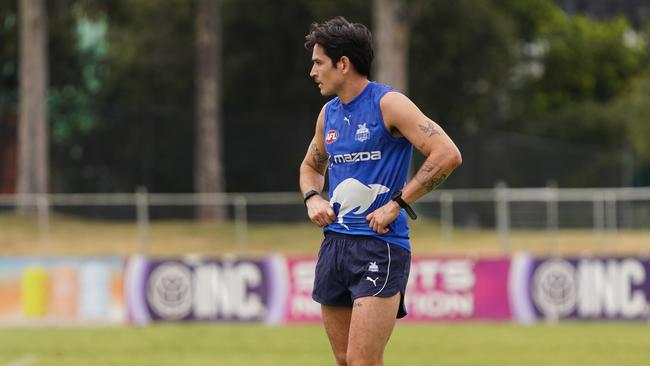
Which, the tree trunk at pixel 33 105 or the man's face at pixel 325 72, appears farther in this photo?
the tree trunk at pixel 33 105

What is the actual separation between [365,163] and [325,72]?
51 centimetres

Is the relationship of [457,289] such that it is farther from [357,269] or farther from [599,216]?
[357,269]

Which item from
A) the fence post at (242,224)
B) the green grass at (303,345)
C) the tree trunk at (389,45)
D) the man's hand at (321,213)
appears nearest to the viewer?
the man's hand at (321,213)

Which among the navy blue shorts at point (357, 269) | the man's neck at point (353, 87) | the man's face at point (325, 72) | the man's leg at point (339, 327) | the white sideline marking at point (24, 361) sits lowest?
the white sideline marking at point (24, 361)

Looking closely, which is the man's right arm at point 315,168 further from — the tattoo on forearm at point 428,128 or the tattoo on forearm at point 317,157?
the tattoo on forearm at point 428,128

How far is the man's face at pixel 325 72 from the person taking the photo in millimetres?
6668

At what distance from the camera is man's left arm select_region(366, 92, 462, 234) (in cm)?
652

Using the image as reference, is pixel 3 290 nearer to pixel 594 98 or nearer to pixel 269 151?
pixel 269 151

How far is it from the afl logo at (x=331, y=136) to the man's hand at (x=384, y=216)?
45 cm

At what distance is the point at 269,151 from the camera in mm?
40344

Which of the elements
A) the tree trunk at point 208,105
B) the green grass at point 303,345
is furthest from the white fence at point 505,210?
the green grass at point 303,345

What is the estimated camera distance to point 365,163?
667 cm

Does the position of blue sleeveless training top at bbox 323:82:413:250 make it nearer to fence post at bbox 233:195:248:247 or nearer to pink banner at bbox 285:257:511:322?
pink banner at bbox 285:257:511:322

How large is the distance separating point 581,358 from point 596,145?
42.2 meters
